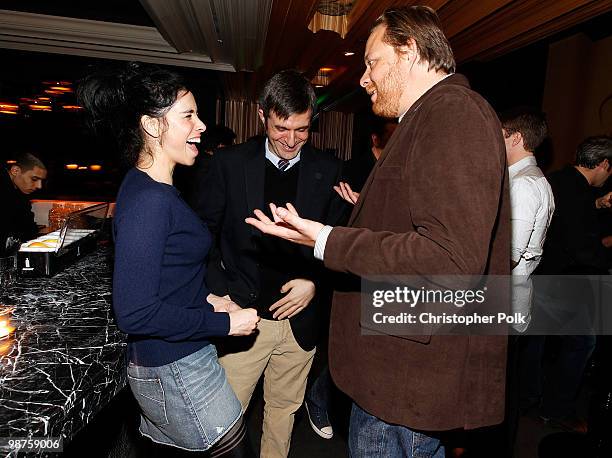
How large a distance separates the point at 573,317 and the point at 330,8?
135 inches

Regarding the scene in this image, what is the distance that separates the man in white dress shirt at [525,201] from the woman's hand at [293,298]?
111 cm

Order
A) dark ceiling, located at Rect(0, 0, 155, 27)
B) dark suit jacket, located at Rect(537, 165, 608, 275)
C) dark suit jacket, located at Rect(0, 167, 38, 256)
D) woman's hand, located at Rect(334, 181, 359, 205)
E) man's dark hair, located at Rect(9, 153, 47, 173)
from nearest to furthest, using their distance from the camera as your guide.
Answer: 1. woman's hand, located at Rect(334, 181, 359, 205)
2. dark suit jacket, located at Rect(537, 165, 608, 275)
3. dark suit jacket, located at Rect(0, 167, 38, 256)
4. man's dark hair, located at Rect(9, 153, 47, 173)
5. dark ceiling, located at Rect(0, 0, 155, 27)

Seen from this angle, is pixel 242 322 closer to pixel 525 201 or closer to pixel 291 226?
pixel 291 226

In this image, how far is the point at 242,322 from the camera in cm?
146

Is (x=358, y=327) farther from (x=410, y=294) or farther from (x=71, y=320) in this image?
(x=71, y=320)

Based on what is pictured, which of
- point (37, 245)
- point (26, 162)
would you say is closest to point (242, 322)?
point (37, 245)

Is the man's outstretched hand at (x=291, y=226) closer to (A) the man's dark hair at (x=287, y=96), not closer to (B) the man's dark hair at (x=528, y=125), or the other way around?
(A) the man's dark hair at (x=287, y=96)

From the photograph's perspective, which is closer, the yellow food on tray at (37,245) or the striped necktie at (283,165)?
the striped necktie at (283,165)

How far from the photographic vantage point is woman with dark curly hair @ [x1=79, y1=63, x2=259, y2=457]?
3.99 ft

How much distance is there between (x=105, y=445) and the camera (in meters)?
1.95

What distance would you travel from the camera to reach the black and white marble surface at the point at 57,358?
114 centimetres

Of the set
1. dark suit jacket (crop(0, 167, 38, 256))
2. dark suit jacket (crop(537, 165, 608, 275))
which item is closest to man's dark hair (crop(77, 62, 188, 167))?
dark suit jacket (crop(537, 165, 608, 275))

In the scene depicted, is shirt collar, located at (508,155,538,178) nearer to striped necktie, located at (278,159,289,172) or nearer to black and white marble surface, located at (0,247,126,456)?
striped necktie, located at (278,159,289,172)

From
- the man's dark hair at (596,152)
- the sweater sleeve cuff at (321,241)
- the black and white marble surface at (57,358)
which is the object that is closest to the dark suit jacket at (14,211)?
the black and white marble surface at (57,358)
